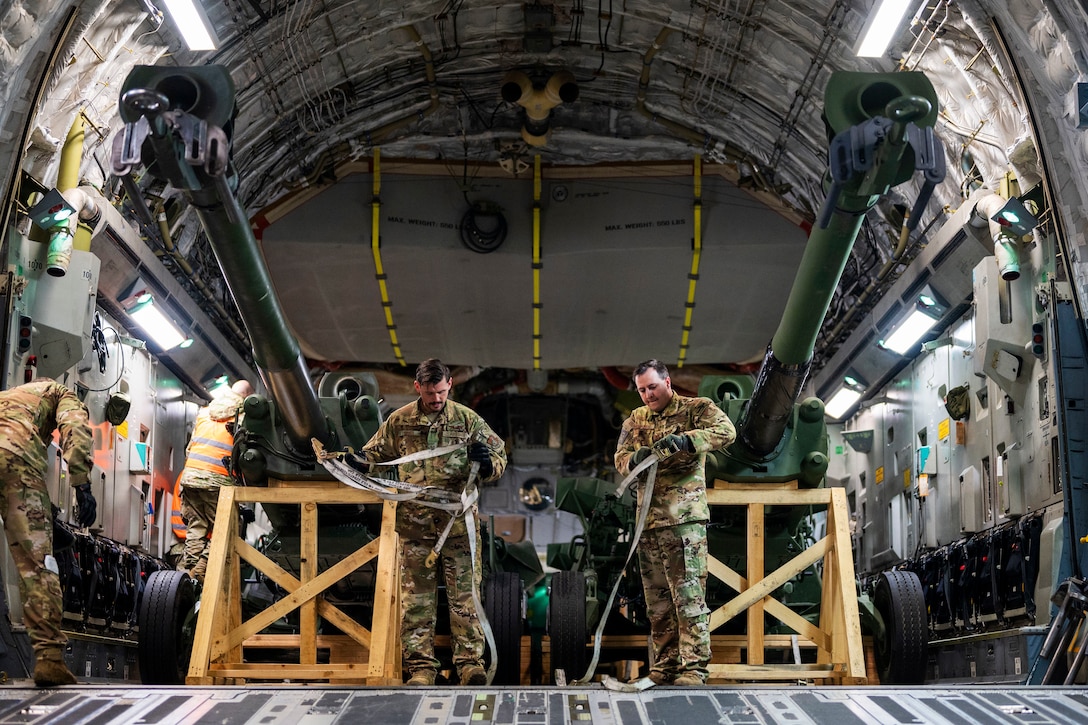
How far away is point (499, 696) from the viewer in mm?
5715

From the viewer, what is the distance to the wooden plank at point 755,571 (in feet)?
26.0

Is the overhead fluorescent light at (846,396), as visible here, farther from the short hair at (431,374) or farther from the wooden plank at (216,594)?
the wooden plank at (216,594)

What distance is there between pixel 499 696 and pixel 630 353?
7.33 meters

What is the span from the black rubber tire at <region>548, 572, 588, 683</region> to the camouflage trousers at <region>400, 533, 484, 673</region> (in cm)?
112

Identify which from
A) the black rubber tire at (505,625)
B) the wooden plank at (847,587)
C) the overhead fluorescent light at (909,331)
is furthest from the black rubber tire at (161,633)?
the overhead fluorescent light at (909,331)

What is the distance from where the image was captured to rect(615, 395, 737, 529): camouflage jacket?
7145 mm

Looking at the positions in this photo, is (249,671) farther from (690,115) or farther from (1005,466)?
(690,115)

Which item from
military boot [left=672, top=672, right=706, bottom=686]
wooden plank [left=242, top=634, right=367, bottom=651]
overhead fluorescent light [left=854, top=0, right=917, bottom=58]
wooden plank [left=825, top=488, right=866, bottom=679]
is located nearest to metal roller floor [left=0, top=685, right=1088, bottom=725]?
military boot [left=672, top=672, right=706, bottom=686]

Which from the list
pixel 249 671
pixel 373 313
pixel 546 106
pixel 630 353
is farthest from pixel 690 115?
pixel 249 671

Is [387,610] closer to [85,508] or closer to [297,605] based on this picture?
[297,605]

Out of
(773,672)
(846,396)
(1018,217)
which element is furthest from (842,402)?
(773,672)

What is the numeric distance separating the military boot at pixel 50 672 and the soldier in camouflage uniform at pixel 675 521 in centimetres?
304

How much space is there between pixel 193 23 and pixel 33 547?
3.81m

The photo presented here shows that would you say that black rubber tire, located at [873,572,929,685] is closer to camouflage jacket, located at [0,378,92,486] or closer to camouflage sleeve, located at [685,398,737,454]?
camouflage sleeve, located at [685,398,737,454]
